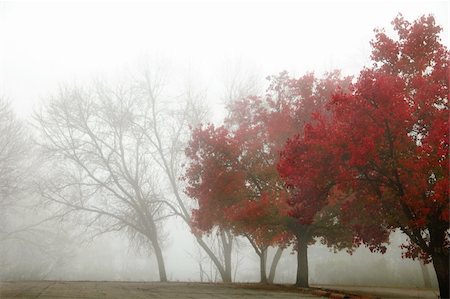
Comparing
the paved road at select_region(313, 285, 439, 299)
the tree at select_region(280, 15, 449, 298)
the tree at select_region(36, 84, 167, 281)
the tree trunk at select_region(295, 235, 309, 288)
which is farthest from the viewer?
the tree at select_region(36, 84, 167, 281)

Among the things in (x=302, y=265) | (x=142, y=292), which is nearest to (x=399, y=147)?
(x=302, y=265)

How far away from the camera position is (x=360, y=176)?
1409cm

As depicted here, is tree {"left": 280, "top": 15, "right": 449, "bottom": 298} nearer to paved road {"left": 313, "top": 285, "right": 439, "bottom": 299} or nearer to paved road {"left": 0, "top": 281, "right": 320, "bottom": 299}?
paved road {"left": 313, "top": 285, "right": 439, "bottom": 299}

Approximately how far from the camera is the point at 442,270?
12.7 m

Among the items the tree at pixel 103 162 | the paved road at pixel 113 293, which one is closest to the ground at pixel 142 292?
the paved road at pixel 113 293

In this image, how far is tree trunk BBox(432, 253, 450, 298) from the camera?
12.5m

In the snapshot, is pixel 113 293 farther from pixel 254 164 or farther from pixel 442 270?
pixel 442 270

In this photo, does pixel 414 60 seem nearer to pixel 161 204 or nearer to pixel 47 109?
pixel 161 204

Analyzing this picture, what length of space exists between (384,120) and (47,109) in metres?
22.7

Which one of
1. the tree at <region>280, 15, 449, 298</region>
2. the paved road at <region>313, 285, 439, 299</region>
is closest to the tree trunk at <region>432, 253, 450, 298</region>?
the tree at <region>280, 15, 449, 298</region>

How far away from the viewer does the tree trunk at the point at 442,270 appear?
41.2 ft

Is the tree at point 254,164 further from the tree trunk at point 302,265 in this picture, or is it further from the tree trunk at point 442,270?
the tree trunk at point 442,270

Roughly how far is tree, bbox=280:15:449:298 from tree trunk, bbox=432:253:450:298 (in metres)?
0.03

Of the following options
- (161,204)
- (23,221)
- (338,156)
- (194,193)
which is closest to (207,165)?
(194,193)
